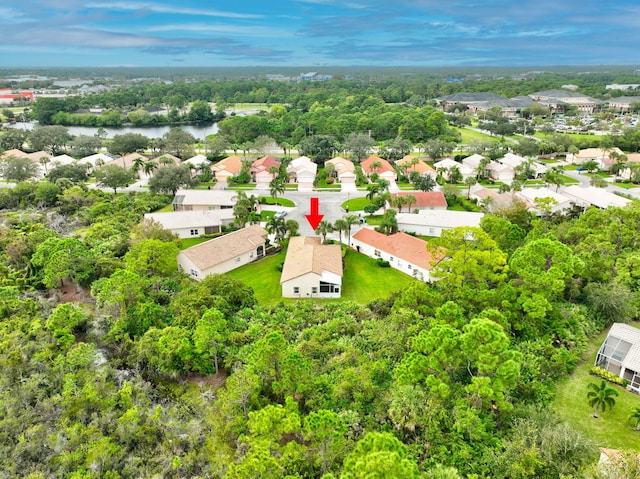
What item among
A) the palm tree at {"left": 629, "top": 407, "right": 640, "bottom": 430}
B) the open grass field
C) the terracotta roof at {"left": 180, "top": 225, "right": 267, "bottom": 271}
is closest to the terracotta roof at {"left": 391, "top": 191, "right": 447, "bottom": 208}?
the terracotta roof at {"left": 180, "top": 225, "right": 267, "bottom": 271}

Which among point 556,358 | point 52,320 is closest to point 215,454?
point 52,320

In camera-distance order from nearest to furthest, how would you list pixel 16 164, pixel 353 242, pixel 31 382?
pixel 31 382 → pixel 353 242 → pixel 16 164

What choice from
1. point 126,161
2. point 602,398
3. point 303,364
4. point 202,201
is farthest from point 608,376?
point 126,161

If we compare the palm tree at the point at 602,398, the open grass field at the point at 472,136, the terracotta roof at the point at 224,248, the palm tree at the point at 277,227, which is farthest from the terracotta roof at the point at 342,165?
the palm tree at the point at 602,398

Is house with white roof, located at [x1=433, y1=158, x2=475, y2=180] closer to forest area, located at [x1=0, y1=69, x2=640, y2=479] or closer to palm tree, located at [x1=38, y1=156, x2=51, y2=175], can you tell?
forest area, located at [x1=0, y1=69, x2=640, y2=479]

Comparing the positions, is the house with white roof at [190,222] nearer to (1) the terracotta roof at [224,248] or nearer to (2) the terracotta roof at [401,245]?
(1) the terracotta roof at [224,248]

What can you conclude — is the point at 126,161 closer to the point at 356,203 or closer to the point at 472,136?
the point at 356,203

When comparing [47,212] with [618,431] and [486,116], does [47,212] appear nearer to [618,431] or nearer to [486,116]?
[618,431]
